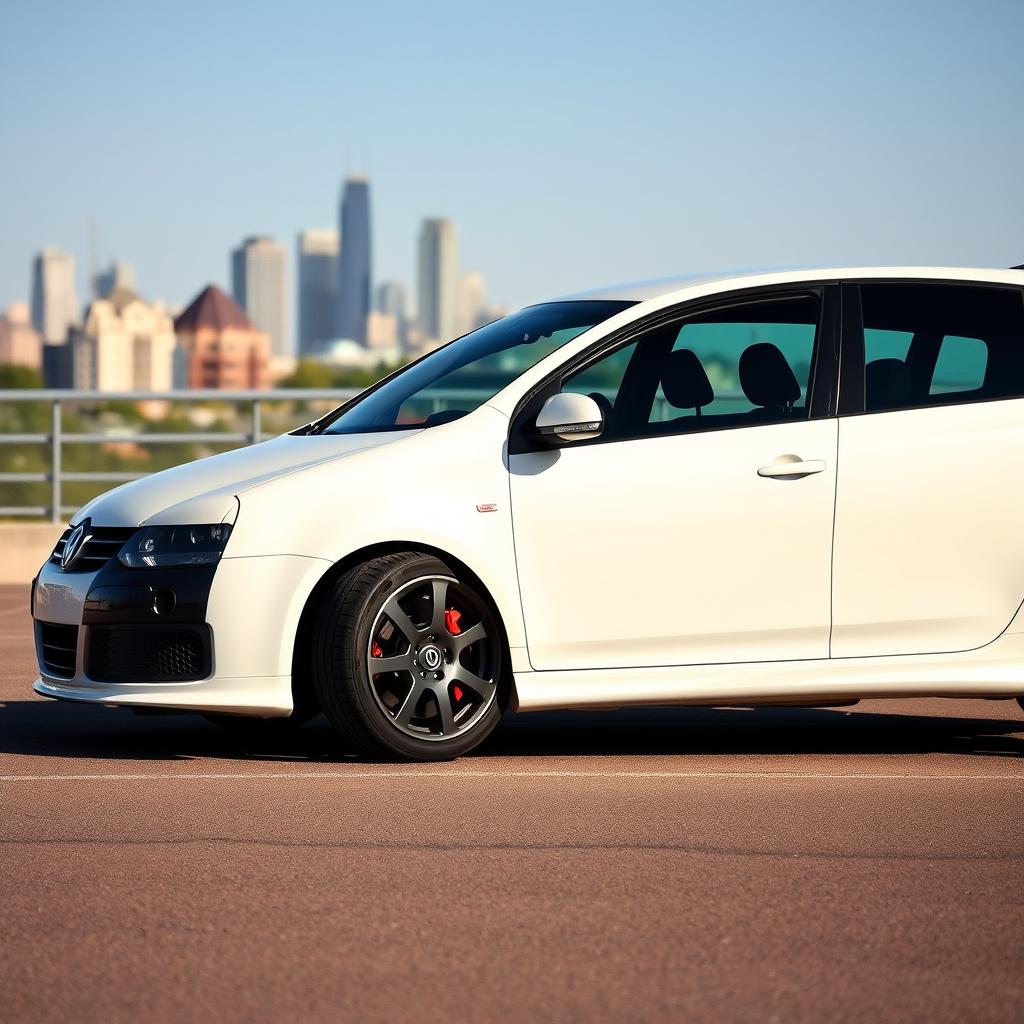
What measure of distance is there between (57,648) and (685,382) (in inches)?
96.1

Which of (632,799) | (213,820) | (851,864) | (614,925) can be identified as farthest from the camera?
(632,799)

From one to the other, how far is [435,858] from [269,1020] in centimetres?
150

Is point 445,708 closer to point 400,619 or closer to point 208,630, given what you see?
point 400,619

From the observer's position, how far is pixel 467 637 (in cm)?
655

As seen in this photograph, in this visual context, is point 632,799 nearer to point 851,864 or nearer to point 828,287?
point 851,864

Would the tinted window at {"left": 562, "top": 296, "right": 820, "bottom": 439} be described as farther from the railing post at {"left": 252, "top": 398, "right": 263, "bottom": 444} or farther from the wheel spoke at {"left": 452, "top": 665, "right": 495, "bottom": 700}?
the railing post at {"left": 252, "top": 398, "right": 263, "bottom": 444}

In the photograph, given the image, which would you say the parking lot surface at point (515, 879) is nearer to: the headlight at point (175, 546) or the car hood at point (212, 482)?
the headlight at point (175, 546)

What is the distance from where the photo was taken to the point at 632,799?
604 cm

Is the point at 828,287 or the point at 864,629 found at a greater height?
the point at 828,287

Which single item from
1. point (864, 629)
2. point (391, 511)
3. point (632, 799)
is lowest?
point (632, 799)

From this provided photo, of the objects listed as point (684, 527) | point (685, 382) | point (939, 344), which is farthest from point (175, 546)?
point (939, 344)

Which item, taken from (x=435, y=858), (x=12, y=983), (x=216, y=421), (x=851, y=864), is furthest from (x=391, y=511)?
(x=216, y=421)

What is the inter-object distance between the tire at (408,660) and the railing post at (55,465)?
1045 cm

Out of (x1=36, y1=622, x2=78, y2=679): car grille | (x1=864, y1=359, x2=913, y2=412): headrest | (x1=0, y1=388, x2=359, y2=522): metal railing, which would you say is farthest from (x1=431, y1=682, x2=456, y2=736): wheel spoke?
(x1=0, y1=388, x2=359, y2=522): metal railing
